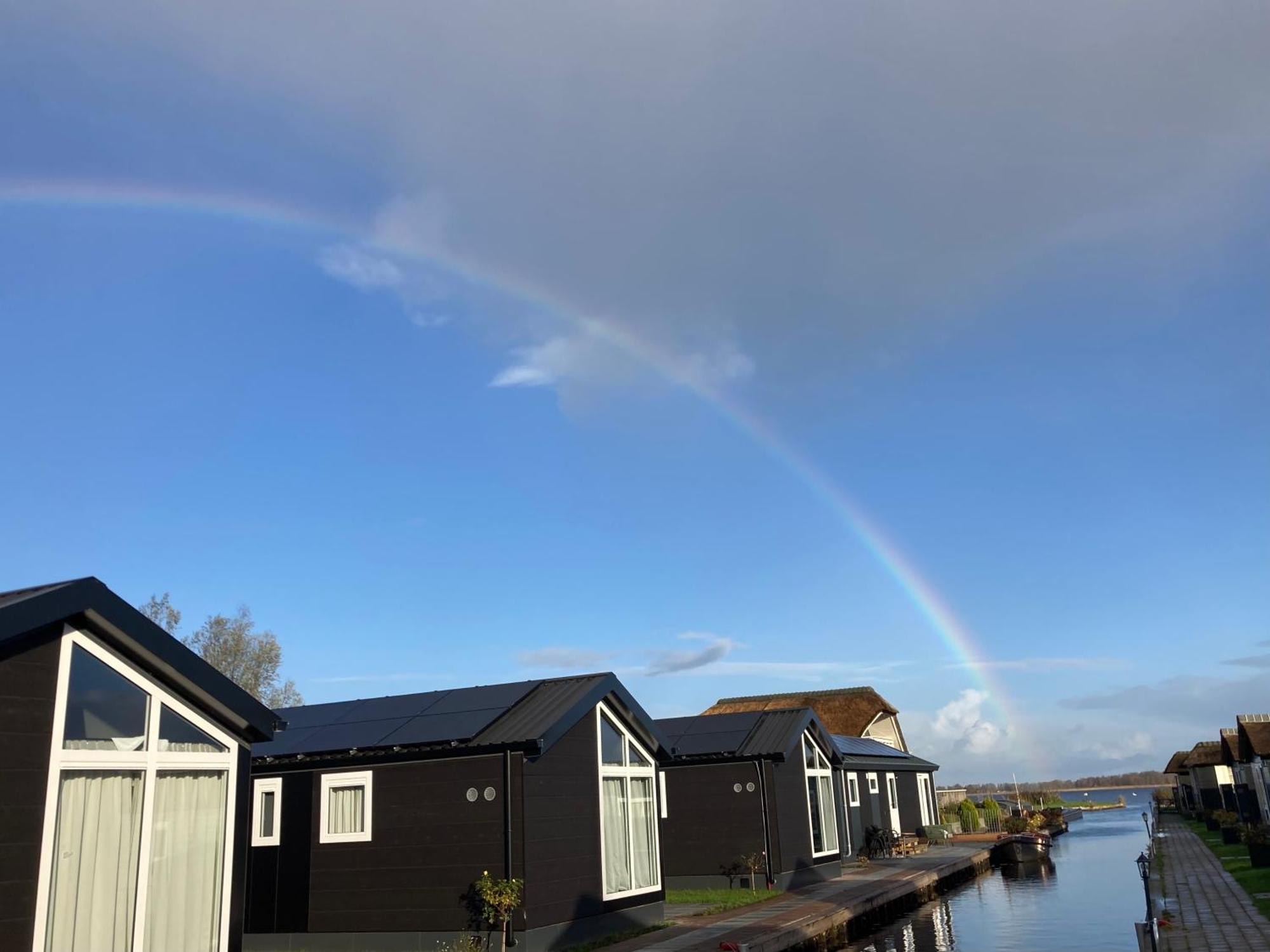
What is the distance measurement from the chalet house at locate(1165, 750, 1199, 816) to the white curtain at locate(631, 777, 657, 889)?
46403 mm

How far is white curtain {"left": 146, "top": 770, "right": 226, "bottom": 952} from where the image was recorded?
28.6 ft

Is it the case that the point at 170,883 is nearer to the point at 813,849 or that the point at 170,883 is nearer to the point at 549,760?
the point at 549,760

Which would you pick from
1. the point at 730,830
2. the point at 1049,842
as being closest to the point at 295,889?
the point at 730,830

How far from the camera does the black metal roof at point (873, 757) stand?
31.6 meters

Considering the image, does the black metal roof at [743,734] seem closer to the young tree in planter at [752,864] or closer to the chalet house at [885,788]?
the young tree in planter at [752,864]

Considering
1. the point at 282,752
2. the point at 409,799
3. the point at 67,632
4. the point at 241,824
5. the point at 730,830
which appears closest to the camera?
the point at 67,632

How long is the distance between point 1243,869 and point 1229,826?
1101cm

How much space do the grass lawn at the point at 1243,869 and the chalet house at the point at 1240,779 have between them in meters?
1.40

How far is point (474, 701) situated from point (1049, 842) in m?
23.9

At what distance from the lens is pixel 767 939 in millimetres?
14469

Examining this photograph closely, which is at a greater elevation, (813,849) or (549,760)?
(549,760)

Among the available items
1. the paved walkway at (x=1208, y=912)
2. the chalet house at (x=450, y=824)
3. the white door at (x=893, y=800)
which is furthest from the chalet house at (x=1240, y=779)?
the chalet house at (x=450, y=824)

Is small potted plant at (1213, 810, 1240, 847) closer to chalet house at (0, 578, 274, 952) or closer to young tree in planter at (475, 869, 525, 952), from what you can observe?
young tree in planter at (475, 869, 525, 952)

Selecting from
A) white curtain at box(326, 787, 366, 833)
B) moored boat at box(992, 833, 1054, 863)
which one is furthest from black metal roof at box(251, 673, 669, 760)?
moored boat at box(992, 833, 1054, 863)
